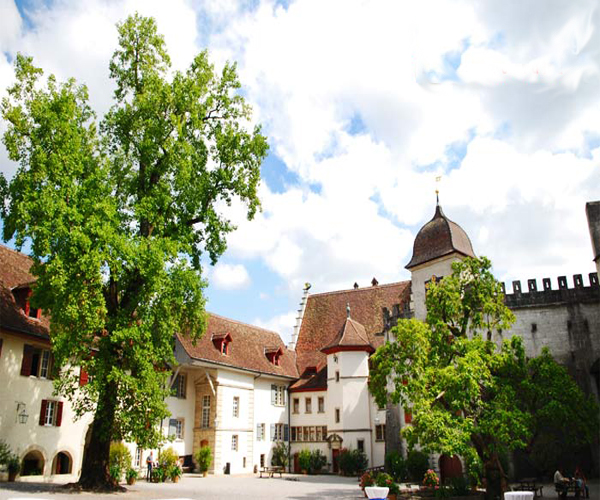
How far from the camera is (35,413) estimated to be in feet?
78.3

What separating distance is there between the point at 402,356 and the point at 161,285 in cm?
902

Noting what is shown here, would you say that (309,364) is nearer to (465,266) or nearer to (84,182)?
(465,266)

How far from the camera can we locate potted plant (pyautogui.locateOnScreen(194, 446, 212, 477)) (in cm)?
3184

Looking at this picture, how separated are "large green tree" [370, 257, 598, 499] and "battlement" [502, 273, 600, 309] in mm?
8406

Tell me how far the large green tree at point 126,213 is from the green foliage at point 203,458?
41.4ft

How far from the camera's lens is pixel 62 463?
25.6 metres

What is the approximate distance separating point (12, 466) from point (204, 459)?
480 inches

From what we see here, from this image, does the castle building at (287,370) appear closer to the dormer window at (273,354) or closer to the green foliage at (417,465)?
the dormer window at (273,354)

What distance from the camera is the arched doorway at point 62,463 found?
25.1 meters

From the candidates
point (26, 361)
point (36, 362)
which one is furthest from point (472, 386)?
point (36, 362)

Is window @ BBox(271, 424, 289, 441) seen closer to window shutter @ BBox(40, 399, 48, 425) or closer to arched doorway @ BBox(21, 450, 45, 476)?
arched doorway @ BBox(21, 450, 45, 476)

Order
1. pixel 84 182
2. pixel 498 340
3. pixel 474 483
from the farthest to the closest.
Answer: pixel 498 340
pixel 474 483
pixel 84 182

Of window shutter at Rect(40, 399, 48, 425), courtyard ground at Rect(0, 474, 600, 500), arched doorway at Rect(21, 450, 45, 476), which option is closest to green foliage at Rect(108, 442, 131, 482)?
courtyard ground at Rect(0, 474, 600, 500)

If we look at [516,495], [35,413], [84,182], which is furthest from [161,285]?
[516,495]
